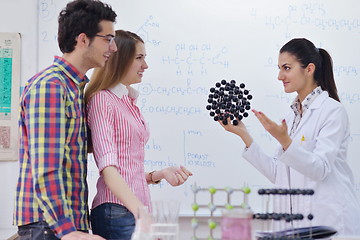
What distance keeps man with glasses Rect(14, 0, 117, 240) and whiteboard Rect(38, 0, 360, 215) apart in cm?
127

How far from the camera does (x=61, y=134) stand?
144cm

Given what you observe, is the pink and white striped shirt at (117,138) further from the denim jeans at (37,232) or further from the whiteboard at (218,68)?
the whiteboard at (218,68)

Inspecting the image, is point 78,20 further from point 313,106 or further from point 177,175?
point 313,106

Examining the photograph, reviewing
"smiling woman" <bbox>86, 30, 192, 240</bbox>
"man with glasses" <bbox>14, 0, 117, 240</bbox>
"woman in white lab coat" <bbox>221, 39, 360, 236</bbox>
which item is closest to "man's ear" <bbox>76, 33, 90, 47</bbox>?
"man with glasses" <bbox>14, 0, 117, 240</bbox>

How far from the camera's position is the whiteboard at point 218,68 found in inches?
115

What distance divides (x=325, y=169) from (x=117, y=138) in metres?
0.85

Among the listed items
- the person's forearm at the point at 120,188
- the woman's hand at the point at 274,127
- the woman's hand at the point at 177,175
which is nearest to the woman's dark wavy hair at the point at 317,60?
the woman's hand at the point at 274,127

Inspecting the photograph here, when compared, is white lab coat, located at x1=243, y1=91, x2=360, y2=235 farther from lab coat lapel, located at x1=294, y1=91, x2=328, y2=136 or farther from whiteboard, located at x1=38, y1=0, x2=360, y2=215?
whiteboard, located at x1=38, y1=0, x2=360, y2=215

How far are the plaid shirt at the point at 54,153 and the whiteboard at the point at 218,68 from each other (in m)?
1.35

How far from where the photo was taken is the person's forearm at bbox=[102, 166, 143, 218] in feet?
5.01

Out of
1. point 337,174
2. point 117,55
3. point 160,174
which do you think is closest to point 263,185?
point 337,174

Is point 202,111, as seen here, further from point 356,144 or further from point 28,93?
point 28,93

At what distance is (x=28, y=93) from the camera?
1.46m

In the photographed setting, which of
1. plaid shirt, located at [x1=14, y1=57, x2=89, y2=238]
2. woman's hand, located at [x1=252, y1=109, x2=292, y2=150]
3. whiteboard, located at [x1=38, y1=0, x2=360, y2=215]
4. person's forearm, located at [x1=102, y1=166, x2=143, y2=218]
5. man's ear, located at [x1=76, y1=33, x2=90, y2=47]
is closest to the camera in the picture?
plaid shirt, located at [x1=14, y1=57, x2=89, y2=238]
